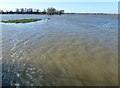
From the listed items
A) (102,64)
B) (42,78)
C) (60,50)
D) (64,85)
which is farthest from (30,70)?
(60,50)

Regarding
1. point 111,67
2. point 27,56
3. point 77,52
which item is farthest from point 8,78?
point 77,52

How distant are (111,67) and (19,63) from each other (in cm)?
563

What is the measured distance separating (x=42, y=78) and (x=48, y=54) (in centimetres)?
523

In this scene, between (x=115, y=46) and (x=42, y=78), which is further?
(x=115, y=46)

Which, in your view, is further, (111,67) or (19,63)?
(19,63)

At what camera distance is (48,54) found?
52.5 ft

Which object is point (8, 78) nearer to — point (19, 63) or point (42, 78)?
point (42, 78)

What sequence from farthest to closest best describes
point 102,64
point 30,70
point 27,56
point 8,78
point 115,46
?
point 115,46 → point 27,56 → point 102,64 → point 30,70 → point 8,78

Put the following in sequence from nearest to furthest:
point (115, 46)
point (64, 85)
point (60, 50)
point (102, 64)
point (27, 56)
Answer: point (64, 85)
point (102, 64)
point (27, 56)
point (60, 50)
point (115, 46)

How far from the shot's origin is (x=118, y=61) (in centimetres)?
1394

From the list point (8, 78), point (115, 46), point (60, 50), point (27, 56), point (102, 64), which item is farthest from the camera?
point (115, 46)

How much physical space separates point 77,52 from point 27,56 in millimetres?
3729

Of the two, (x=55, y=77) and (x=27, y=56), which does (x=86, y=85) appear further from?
(x=27, y=56)

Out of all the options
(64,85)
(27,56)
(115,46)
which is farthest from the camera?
(115,46)
